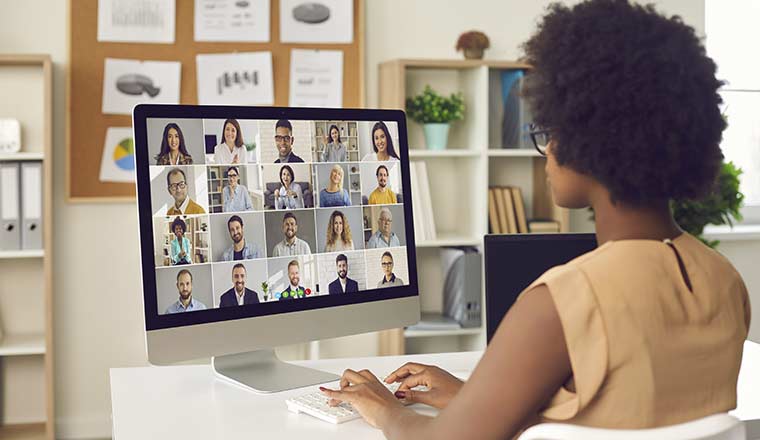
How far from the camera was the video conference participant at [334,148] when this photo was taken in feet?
6.11

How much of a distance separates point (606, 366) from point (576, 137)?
0.87ft

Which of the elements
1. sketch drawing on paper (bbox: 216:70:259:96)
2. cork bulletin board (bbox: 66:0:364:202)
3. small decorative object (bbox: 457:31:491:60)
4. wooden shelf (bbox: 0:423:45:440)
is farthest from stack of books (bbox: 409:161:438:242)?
wooden shelf (bbox: 0:423:45:440)

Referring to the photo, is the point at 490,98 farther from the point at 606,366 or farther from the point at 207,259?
the point at 606,366

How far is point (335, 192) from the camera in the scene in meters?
1.86

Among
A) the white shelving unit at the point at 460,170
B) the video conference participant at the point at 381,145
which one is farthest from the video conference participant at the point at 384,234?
the white shelving unit at the point at 460,170

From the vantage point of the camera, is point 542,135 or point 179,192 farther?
point 179,192

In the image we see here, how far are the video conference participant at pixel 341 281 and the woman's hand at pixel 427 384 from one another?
0.23m

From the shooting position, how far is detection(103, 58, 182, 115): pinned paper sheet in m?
3.59

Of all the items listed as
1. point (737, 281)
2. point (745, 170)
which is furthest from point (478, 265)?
point (737, 281)

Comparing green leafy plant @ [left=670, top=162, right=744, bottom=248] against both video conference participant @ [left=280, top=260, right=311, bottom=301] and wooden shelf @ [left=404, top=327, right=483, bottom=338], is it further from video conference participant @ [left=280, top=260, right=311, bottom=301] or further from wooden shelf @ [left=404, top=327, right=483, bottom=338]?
video conference participant @ [left=280, top=260, right=311, bottom=301]

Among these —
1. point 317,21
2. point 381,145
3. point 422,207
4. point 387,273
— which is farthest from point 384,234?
point 317,21

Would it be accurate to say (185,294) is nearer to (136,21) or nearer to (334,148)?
(334,148)

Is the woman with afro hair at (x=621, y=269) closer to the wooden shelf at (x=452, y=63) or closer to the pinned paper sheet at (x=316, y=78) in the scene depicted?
the wooden shelf at (x=452, y=63)

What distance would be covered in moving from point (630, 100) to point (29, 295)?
3.10 metres
